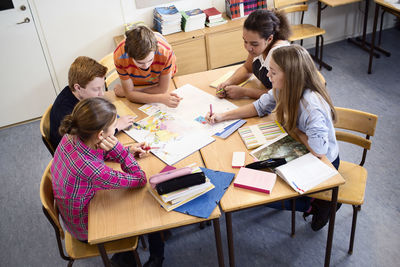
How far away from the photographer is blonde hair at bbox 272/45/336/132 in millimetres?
1901

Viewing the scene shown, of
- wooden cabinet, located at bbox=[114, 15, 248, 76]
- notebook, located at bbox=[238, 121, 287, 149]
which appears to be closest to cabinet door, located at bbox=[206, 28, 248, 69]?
wooden cabinet, located at bbox=[114, 15, 248, 76]

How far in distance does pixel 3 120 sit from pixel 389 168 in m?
3.61

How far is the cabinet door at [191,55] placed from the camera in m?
3.78

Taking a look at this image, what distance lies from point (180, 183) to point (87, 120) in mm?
505

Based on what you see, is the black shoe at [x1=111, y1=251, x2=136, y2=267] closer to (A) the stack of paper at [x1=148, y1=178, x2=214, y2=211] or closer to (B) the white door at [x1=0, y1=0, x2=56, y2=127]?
(A) the stack of paper at [x1=148, y1=178, x2=214, y2=211]

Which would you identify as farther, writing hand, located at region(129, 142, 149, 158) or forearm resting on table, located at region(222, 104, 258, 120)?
forearm resting on table, located at region(222, 104, 258, 120)

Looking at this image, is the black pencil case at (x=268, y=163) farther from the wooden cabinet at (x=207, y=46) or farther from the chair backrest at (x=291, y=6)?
the chair backrest at (x=291, y=6)

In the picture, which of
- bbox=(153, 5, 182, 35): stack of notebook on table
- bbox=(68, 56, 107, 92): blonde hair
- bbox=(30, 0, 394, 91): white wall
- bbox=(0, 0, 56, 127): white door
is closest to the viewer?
bbox=(68, 56, 107, 92): blonde hair

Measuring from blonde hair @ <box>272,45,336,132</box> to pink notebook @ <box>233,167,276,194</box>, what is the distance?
0.38m

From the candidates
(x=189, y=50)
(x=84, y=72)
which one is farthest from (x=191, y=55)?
(x=84, y=72)

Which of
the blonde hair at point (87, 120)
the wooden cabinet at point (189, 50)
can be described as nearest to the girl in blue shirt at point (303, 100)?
the blonde hair at point (87, 120)

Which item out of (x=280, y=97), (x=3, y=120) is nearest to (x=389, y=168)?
(x=280, y=97)

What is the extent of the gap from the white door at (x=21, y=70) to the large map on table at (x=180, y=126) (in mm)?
1829

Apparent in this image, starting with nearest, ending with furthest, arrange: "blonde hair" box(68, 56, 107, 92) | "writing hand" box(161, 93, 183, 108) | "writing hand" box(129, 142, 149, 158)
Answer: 1. "writing hand" box(129, 142, 149, 158)
2. "blonde hair" box(68, 56, 107, 92)
3. "writing hand" box(161, 93, 183, 108)
